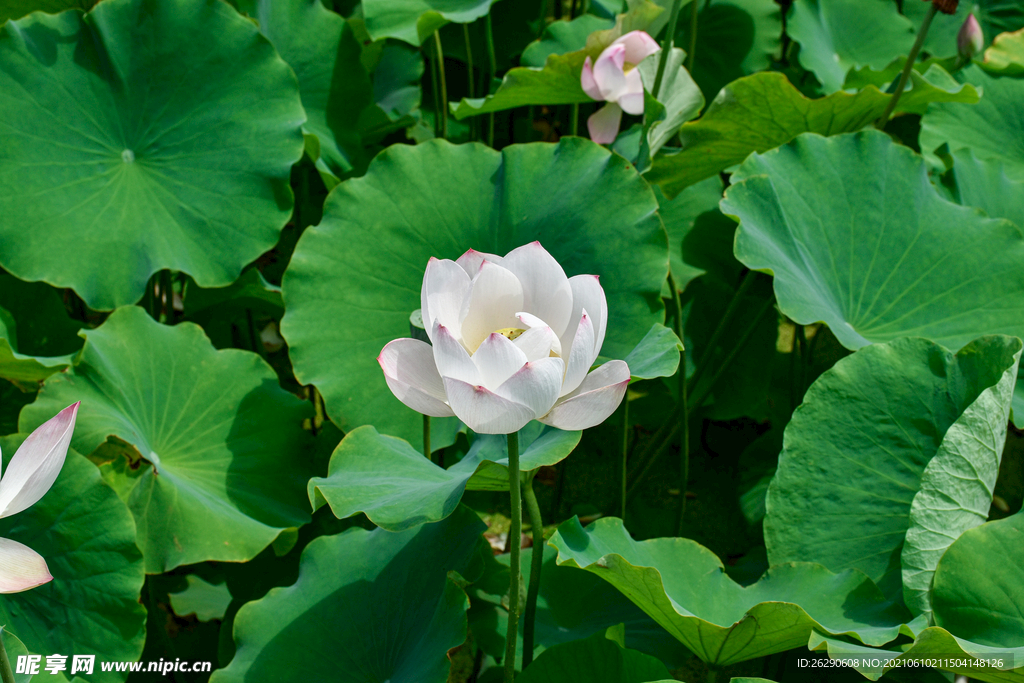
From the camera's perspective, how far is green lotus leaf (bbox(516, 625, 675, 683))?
3.00 ft

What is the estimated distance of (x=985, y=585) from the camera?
902 millimetres

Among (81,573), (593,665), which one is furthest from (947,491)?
(81,573)

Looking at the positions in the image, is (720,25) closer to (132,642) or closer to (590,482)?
(590,482)

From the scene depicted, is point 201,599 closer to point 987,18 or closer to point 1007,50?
point 1007,50

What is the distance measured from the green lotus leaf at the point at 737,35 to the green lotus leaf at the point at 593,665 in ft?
6.27

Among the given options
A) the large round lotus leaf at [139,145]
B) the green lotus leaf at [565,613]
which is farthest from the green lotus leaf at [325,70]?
the green lotus leaf at [565,613]

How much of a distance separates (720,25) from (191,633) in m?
2.27

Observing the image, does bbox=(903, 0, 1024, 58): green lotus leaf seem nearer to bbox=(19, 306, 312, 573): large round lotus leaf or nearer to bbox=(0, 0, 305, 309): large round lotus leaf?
bbox=(0, 0, 305, 309): large round lotus leaf

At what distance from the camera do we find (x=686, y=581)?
39.4 inches

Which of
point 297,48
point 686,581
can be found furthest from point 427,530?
point 297,48

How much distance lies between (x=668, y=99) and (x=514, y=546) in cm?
113

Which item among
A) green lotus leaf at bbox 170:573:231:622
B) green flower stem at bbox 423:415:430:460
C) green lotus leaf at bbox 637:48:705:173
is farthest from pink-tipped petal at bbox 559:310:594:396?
green lotus leaf at bbox 170:573:231:622

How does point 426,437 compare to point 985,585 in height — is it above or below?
above

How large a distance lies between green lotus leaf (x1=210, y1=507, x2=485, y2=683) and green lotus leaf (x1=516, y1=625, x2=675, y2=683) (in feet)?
0.40
